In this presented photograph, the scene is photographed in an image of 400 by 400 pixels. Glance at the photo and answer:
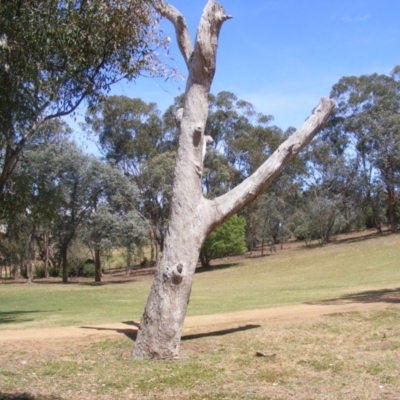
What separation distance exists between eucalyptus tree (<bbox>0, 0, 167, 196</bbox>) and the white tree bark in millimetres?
2295

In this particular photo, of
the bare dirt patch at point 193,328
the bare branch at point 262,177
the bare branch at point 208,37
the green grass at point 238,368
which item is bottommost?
the green grass at point 238,368

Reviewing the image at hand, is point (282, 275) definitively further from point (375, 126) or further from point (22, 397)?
point (22, 397)

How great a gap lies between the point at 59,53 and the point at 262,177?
5581mm

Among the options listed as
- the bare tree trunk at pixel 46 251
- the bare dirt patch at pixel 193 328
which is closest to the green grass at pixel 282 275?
the bare tree trunk at pixel 46 251

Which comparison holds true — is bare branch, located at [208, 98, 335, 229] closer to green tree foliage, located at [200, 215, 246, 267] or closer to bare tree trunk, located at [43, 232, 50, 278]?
green tree foliage, located at [200, 215, 246, 267]

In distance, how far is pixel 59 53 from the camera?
13859 mm

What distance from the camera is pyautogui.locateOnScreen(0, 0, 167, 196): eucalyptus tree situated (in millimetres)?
12289

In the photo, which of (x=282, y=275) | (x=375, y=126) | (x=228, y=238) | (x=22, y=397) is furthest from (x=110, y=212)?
(x=22, y=397)

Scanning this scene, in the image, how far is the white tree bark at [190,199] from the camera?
10.8 meters

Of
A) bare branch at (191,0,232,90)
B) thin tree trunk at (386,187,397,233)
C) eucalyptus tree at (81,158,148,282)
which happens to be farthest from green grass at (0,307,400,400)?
thin tree trunk at (386,187,397,233)

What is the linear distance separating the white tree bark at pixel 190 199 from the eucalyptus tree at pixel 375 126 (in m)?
46.2

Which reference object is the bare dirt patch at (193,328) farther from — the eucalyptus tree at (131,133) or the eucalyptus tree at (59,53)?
the eucalyptus tree at (131,133)

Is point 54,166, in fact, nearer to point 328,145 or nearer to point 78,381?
point 328,145

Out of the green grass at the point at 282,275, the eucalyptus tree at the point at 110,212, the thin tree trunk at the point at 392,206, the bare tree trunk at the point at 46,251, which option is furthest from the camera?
the thin tree trunk at the point at 392,206
